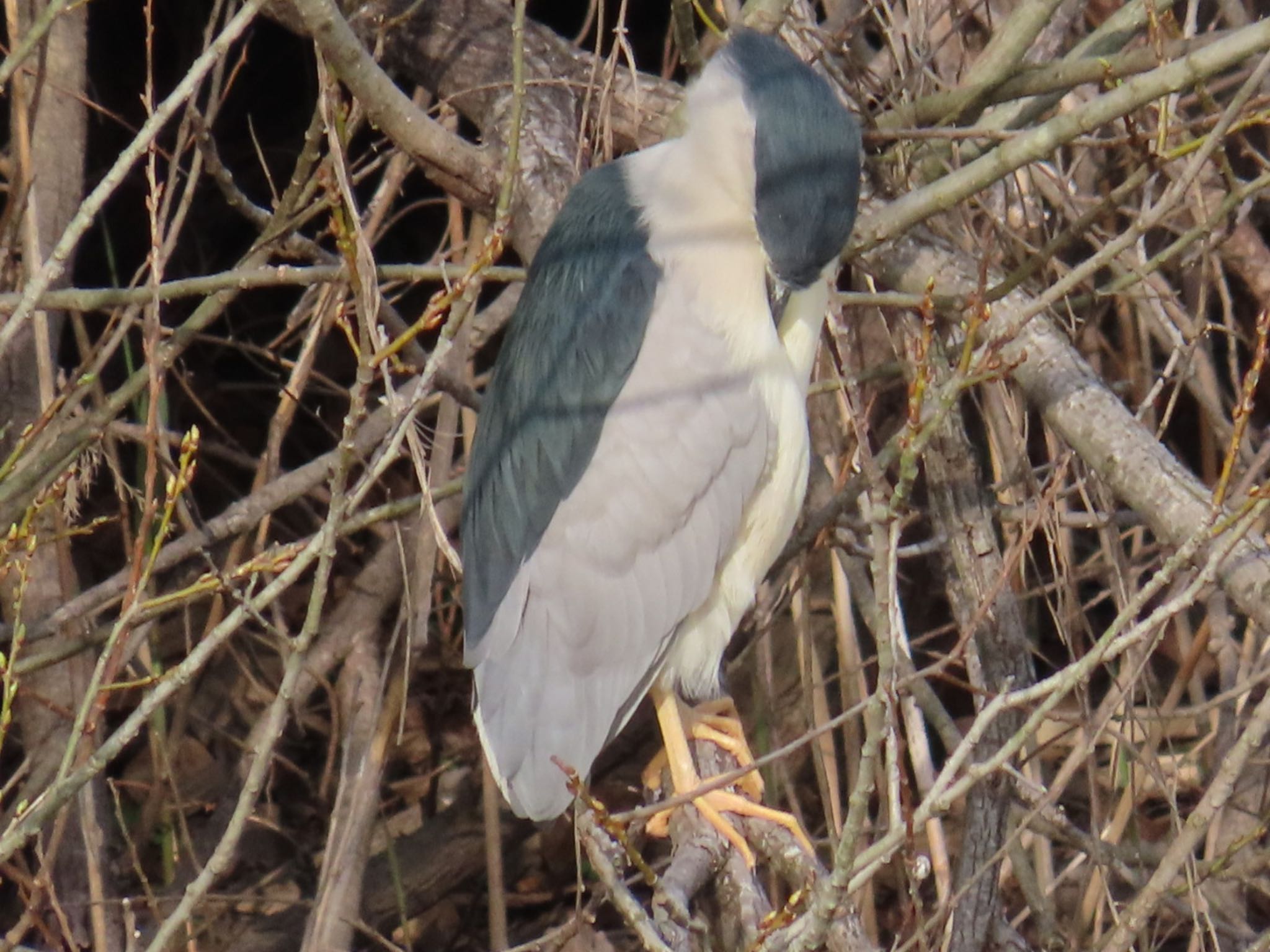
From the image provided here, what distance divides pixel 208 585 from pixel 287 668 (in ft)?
0.72

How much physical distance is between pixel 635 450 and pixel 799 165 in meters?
0.48

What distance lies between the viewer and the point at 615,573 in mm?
2166

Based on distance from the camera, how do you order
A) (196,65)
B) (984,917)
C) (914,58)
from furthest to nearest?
(914,58) → (984,917) → (196,65)

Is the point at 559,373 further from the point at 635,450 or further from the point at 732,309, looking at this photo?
the point at 732,309

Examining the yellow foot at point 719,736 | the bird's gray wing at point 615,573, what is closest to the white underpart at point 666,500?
the bird's gray wing at point 615,573

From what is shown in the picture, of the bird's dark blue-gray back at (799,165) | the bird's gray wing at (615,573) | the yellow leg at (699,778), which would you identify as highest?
the bird's dark blue-gray back at (799,165)

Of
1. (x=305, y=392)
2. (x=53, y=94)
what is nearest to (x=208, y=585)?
(x=53, y=94)

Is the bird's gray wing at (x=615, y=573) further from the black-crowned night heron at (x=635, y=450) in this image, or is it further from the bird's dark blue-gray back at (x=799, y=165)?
the bird's dark blue-gray back at (x=799, y=165)

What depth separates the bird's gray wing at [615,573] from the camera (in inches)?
83.0

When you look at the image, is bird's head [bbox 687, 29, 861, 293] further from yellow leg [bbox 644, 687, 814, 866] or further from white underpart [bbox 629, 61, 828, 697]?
yellow leg [bbox 644, 687, 814, 866]

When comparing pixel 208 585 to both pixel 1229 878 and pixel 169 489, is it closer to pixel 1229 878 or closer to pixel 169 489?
→ pixel 169 489

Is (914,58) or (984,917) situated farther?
(914,58)

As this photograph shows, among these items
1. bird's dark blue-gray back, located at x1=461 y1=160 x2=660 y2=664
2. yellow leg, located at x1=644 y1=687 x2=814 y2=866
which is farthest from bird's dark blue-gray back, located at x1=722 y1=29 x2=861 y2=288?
yellow leg, located at x1=644 y1=687 x2=814 y2=866

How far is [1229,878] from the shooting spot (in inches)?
92.7
